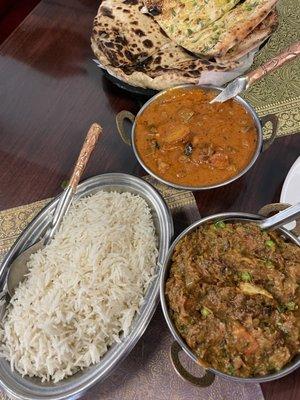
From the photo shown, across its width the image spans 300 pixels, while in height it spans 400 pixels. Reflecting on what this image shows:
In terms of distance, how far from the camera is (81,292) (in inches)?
59.9

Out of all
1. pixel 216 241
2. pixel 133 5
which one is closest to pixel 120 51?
pixel 133 5

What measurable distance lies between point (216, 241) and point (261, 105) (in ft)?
3.15

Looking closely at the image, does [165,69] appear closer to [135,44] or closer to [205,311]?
[135,44]

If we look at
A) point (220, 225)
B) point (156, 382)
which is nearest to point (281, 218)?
point (220, 225)

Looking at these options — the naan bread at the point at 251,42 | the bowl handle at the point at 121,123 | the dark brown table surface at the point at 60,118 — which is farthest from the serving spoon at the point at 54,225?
the naan bread at the point at 251,42

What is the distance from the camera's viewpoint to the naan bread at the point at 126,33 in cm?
216

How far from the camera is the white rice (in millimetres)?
1459

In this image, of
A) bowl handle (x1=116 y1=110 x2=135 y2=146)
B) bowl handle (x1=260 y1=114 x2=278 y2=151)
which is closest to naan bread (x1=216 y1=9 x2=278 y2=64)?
bowl handle (x1=260 y1=114 x2=278 y2=151)

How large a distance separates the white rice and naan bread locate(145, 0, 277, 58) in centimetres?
87

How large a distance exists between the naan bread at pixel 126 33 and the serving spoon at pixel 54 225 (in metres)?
0.62

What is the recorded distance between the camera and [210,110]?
1896 millimetres

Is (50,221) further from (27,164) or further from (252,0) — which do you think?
(252,0)

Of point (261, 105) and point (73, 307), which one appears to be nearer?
point (73, 307)

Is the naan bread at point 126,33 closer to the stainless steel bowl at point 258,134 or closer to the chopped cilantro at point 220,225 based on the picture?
the stainless steel bowl at point 258,134
